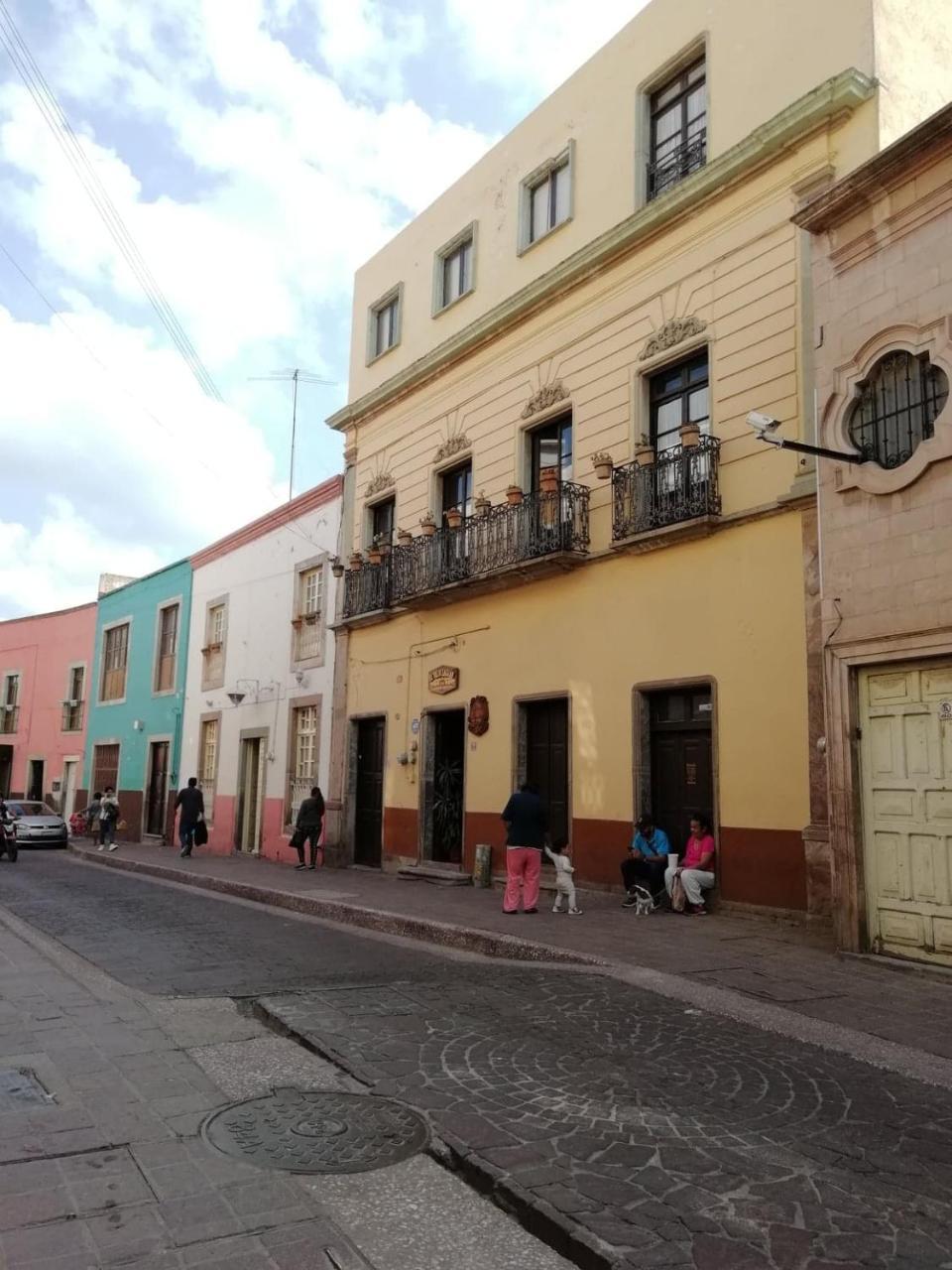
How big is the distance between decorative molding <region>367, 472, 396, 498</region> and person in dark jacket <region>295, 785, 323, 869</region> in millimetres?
5517

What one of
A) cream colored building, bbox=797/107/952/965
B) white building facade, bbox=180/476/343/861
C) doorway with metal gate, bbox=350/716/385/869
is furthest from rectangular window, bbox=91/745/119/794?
cream colored building, bbox=797/107/952/965

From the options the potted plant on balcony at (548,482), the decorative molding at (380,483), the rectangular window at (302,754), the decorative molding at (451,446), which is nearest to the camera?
the potted plant on balcony at (548,482)

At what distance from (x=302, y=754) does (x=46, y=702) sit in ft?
58.2

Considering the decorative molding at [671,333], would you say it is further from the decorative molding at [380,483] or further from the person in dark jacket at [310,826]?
the person in dark jacket at [310,826]

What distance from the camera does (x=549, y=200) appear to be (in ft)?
48.9

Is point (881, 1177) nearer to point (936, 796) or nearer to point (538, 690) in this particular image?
point (936, 796)

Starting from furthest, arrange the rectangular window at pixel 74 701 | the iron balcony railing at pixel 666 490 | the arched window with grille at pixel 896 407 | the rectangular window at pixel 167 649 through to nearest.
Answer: the rectangular window at pixel 74 701 < the rectangular window at pixel 167 649 < the iron balcony railing at pixel 666 490 < the arched window with grille at pixel 896 407

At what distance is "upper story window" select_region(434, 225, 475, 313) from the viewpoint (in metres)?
16.6

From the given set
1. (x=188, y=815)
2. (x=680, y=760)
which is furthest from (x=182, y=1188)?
(x=188, y=815)

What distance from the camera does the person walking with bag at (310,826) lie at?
17.2 metres

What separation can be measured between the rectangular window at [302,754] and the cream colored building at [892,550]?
40.5 ft

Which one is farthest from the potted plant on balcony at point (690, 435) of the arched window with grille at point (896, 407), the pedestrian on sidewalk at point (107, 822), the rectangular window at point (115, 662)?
the rectangular window at point (115, 662)

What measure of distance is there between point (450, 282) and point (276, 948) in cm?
1248

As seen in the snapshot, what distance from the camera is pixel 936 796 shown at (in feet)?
23.7
